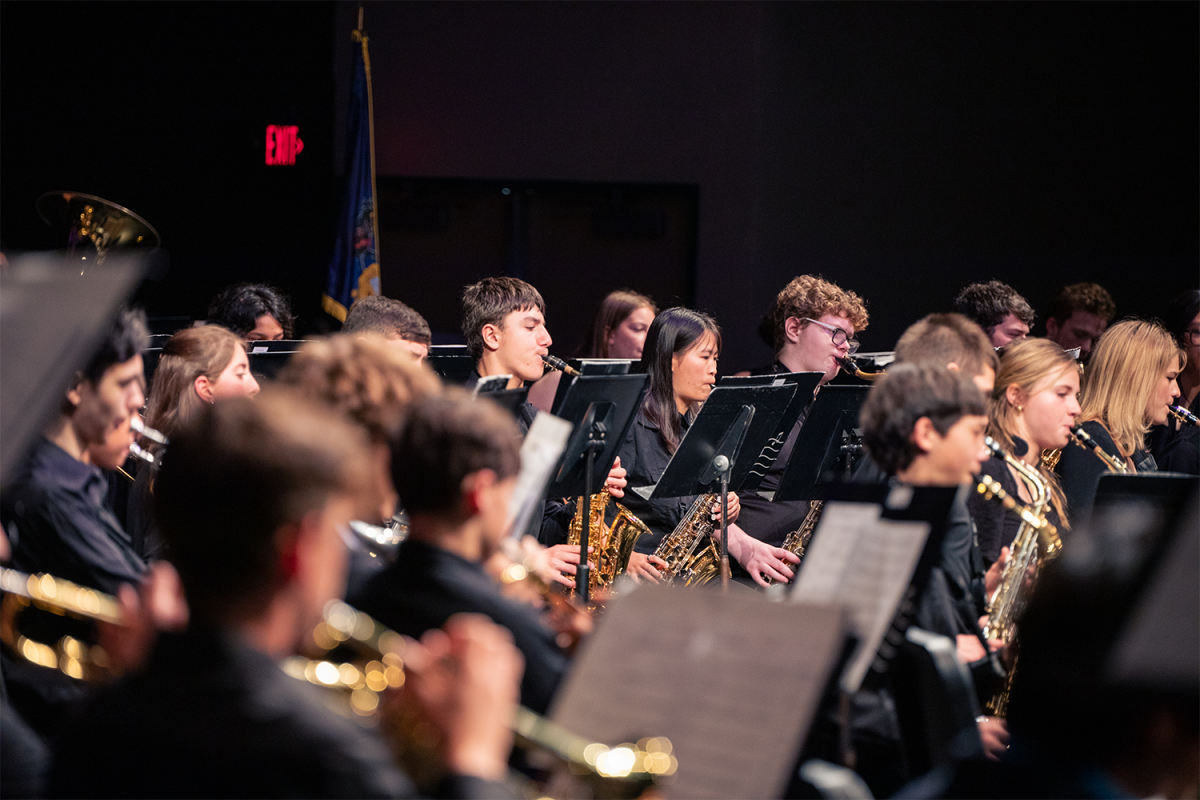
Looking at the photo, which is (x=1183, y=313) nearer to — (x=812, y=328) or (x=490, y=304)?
(x=812, y=328)

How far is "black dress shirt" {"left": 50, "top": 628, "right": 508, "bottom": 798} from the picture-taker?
1.14m

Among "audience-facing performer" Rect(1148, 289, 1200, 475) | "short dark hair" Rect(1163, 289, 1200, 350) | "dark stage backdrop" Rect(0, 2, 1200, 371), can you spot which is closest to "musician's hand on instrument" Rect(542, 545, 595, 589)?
"audience-facing performer" Rect(1148, 289, 1200, 475)

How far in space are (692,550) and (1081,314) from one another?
2803 millimetres

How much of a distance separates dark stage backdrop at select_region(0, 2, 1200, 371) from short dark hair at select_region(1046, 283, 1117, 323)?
1235mm

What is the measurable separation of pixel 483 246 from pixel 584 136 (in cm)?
92

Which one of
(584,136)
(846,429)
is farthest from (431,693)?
(584,136)

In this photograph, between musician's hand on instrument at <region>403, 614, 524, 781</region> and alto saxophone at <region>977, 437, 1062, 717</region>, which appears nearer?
musician's hand on instrument at <region>403, 614, 524, 781</region>

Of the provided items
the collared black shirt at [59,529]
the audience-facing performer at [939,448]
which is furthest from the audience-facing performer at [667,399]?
the collared black shirt at [59,529]

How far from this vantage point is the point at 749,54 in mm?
7160

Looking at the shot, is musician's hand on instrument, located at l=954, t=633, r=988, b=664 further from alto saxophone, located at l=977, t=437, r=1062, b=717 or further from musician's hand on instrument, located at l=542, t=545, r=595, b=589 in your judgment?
musician's hand on instrument, located at l=542, t=545, r=595, b=589

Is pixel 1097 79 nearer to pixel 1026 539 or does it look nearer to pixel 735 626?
pixel 1026 539

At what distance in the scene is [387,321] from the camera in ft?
14.1

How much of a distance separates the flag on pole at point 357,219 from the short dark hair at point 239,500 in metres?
5.24

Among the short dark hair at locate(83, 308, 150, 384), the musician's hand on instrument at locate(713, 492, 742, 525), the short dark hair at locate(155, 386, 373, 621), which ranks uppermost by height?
the short dark hair at locate(155, 386, 373, 621)
